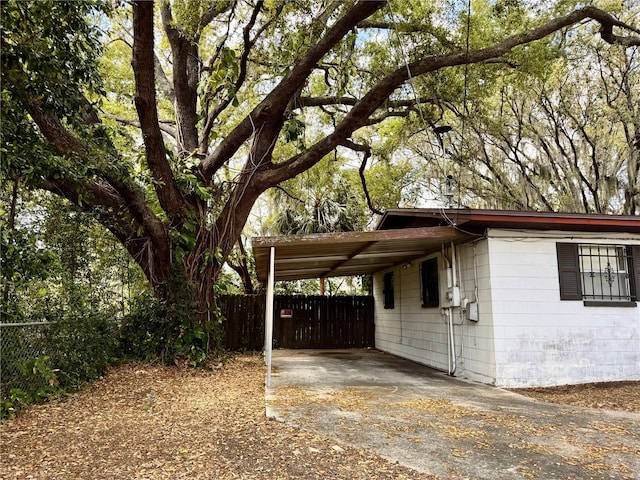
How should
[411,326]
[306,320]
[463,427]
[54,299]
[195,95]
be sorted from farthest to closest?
[306,320] → [411,326] → [195,95] → [54,299] → [463,427]

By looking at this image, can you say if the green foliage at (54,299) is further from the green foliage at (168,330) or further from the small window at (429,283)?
the small window at (429,283)

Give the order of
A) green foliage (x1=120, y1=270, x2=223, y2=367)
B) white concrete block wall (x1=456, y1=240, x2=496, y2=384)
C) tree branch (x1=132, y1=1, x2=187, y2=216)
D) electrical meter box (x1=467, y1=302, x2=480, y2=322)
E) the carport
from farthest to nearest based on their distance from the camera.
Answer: green foliage (x1=120, y1=270, x2=223, y2=367)
electrical meter box (x1=467, y1=302, x2=480, y2=322)
white concrete block wall (x1=456, y1=240, x2=496, y2=384)
the carport
tree branch (x1=132, y1=1, x2=187, y2=216)

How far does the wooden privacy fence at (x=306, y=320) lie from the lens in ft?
42.4

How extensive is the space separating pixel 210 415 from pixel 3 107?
3861mm

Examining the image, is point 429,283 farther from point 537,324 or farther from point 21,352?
point 21,352

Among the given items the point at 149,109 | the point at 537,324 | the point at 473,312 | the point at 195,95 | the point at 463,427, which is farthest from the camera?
the point at 195,95

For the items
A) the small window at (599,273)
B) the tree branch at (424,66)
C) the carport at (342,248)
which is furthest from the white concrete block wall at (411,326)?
the tree branch at (424,66)

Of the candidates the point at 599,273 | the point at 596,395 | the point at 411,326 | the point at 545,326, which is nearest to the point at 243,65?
the point at 411,326

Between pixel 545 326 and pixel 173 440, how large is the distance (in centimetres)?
561

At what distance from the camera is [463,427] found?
4531 millimetres

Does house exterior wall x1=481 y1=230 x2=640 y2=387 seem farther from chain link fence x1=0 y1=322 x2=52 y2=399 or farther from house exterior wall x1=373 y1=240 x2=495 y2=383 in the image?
chain link fence x1=0 y1=322 x2=52 y2=399

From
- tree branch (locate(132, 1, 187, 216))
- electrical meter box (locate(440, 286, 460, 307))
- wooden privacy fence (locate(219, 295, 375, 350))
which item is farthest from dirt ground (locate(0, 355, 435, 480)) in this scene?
wooden privacy fence (locate(219, 295, 375, 350))

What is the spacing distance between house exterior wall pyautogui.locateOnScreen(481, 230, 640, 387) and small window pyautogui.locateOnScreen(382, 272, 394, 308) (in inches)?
205

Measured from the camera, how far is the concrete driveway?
138 inches
